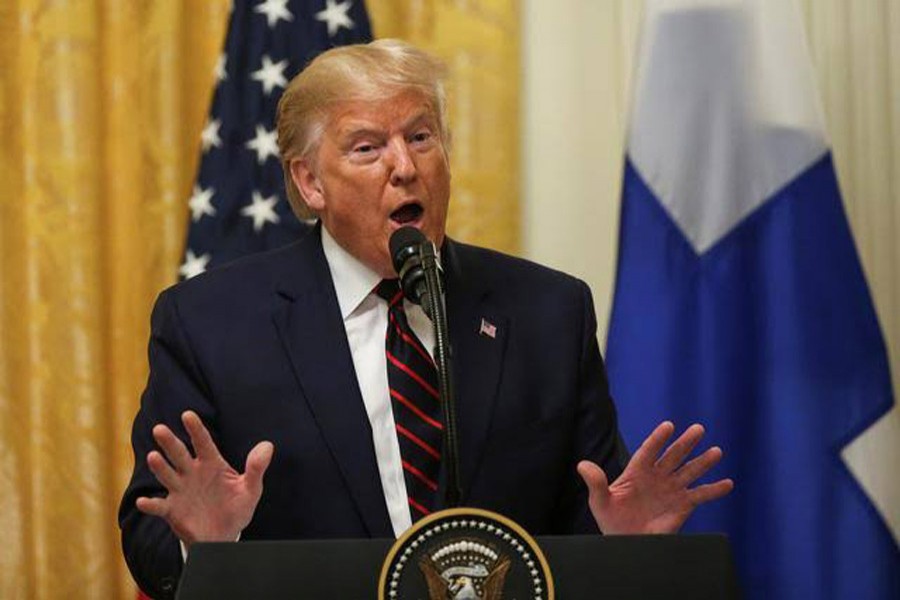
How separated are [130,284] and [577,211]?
132 centimetres

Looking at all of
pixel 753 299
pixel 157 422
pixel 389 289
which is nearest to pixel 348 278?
pixel 389 289

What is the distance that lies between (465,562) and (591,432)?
1095 millimetres

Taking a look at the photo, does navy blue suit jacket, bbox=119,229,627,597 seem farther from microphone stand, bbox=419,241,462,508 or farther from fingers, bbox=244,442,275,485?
microphone stand, bbox=419,241,462,508

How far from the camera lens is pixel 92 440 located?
432 centimetres

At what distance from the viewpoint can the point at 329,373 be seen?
290 centimetres

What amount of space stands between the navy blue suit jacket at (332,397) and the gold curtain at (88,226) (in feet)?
4.36

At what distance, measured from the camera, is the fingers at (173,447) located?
2361 millimetres

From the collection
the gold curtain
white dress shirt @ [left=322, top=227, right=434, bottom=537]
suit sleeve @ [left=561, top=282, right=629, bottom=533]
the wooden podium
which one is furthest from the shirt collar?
the gold curtain

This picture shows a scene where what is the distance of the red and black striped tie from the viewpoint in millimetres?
2834

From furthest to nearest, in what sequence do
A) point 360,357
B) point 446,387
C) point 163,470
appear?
point 360,357 → point 163,470 → point 446,387

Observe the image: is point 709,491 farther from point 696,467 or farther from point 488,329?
point 488,329

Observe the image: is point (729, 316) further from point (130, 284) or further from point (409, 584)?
point (409, 584)

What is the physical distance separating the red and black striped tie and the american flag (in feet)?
4.76

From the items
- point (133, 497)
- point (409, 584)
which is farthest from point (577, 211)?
point (409, 584)
